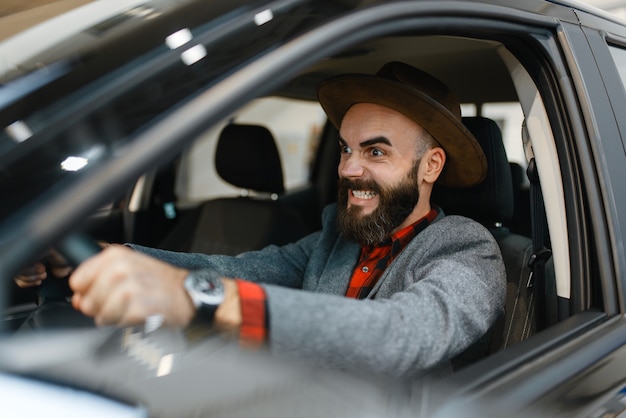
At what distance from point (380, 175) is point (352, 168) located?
9 cm

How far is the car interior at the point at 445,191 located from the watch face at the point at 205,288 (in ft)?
0.57

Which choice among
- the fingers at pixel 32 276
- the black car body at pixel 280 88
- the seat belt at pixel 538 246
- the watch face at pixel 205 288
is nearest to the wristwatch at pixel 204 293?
the watch face at pixel 205 288

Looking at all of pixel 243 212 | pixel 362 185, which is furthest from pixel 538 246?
pixel 243 212

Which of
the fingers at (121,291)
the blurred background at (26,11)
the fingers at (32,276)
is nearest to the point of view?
the fingers at (32,276)

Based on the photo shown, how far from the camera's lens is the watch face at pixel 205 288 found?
1029 mm

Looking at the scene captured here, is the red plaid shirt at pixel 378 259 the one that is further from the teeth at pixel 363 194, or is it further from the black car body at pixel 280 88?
the black car body at pixel 280 88

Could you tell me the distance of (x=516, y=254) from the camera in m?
2.01

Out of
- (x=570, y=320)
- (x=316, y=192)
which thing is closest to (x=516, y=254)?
(x=570, y=320)

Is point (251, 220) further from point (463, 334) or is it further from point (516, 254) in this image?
point (463, 334)

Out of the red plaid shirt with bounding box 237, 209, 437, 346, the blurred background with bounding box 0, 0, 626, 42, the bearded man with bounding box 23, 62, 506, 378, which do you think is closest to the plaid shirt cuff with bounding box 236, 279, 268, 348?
the bearded man with bounding box 23, 62, 506, 378

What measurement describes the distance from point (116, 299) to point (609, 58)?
4.72ft

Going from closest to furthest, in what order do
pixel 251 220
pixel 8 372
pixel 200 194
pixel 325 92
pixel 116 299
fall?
pixel 8 372 → pixel 116 299 → pixel 325 92 → pixel 251 220 → pixel 200 194

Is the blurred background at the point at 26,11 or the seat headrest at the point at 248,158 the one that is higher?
the blurred background at the point at 26,11

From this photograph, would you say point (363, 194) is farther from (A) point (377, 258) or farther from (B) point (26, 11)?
(B) point (26, 11)
